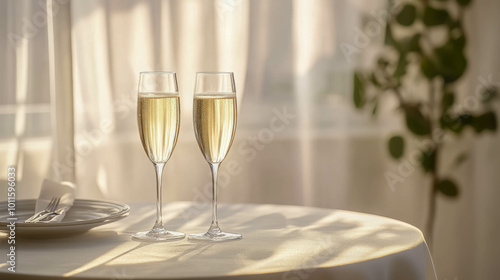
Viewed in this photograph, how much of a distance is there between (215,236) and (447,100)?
2.01 meters

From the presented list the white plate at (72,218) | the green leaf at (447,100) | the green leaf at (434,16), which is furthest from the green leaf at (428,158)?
the white plate at (72,218)

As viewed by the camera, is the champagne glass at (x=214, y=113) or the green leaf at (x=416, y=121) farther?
the green leaf at (x=416, y=121)

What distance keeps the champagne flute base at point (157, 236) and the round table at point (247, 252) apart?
0.02 metres

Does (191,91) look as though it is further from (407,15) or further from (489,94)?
(489,94)

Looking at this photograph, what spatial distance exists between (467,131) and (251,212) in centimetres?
178

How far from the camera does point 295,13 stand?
9.39ft

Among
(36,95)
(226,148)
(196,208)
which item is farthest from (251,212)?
(36,95)

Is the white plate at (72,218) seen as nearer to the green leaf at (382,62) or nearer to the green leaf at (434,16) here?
the green leaf at (382,62)

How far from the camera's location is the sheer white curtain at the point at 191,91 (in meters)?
2.81

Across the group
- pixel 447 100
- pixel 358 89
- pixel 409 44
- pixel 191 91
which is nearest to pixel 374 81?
pixel 358 89

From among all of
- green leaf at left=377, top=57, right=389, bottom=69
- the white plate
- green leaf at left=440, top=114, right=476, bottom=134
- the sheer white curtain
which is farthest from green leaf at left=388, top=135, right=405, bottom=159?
the white plate

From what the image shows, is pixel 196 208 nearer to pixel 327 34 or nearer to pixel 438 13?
pixel 327 34

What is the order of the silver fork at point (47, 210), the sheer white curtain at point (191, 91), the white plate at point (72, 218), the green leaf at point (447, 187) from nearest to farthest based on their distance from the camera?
1. the white plate at point (72, 218)
2. the silver fork at point (47, 210)
3. the sheer white curtain at point (191, 91)
4. the green leaf at point (447, 187)

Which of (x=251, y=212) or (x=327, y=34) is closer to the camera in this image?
(x=251, y=212)
